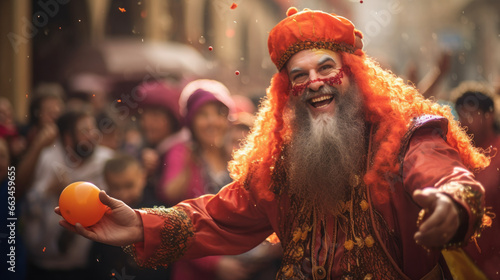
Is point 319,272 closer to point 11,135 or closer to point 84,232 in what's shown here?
point 84,232

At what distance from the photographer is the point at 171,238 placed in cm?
286

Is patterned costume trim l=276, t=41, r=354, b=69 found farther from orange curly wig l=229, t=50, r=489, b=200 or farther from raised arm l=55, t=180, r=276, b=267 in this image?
raised arm l=55, t=180, r=276, b=267

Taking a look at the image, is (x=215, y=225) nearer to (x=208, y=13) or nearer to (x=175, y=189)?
(x=175, y=189)

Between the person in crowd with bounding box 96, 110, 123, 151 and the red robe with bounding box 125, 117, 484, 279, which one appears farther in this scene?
the person in crowd with bounding box 96, 110, 123, 151

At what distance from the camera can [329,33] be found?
299 cm

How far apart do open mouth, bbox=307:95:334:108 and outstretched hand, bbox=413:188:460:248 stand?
1.05 m

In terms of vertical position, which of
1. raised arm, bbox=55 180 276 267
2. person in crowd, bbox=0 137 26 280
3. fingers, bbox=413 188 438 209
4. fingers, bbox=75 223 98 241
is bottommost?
person in crowd, bbox=0 137 26 280

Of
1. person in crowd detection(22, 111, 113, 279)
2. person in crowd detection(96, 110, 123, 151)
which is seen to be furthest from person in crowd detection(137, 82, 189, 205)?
person in crowd detection(22, 111, 113, 279)

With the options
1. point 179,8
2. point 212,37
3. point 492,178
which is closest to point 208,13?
point 212,37

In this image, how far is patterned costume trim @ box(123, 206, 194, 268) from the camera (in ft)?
9.37

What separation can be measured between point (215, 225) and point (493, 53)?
81.9 feet

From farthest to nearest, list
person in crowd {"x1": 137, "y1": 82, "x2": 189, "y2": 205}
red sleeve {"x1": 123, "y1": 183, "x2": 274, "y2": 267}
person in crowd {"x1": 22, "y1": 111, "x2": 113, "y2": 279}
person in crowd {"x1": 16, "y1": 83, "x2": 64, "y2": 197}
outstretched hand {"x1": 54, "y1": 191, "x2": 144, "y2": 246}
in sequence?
1. person in crowd {"x1": 137, "y1": 82, "x2": 189, "y2": 205}
2. person in crowd {"x1": 16, "y1": 83, "x2": 64, "y2": 197}
3. person in crowd {"x1": 22, "y1": 111, "x2": 113, "y2": 279}
4. red sleeve {"x1": 123, "y1": 183, "x2": 274, "y2": 267}
5. outstretched hand {"x1": 54, "y1": 191, "x2": 144, "y2": 246}

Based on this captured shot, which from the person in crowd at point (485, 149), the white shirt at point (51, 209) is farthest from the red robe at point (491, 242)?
the white shirt at point (51, 209)

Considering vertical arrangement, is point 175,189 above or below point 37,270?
above
